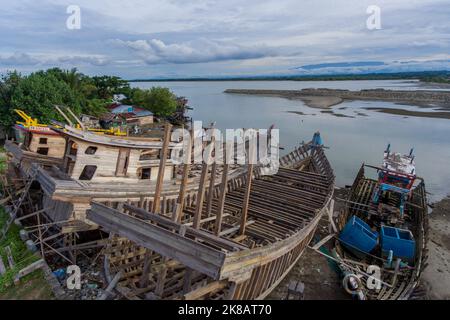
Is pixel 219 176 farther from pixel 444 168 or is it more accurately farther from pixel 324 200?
pixel 444 168

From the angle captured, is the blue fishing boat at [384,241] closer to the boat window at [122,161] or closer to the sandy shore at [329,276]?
the sandy shore at [329,276]

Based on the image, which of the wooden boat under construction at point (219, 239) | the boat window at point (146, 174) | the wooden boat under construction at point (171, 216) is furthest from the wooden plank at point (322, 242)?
the boat window at point (146, 174)

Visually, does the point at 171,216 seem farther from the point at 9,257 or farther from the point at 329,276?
the point at 9,257

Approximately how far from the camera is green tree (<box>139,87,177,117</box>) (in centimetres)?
4488

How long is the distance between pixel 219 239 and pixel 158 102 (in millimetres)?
41147

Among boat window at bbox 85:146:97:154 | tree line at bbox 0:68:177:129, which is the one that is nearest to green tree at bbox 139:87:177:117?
tree line at bbox 0:68:177:129

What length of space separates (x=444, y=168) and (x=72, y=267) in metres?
31.5

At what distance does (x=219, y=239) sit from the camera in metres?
6.61

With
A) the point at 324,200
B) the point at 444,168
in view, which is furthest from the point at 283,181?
the point at 444,168

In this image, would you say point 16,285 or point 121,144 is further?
point 121,144

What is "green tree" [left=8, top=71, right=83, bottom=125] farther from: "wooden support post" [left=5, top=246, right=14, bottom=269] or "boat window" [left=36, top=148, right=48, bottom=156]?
"wooden support post" [left=5, top=246, right=14, bottom=269]

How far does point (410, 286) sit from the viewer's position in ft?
34.2

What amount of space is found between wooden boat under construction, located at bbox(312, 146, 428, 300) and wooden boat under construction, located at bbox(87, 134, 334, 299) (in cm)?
239

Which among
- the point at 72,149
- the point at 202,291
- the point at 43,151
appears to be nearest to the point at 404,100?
the point at 72,149
